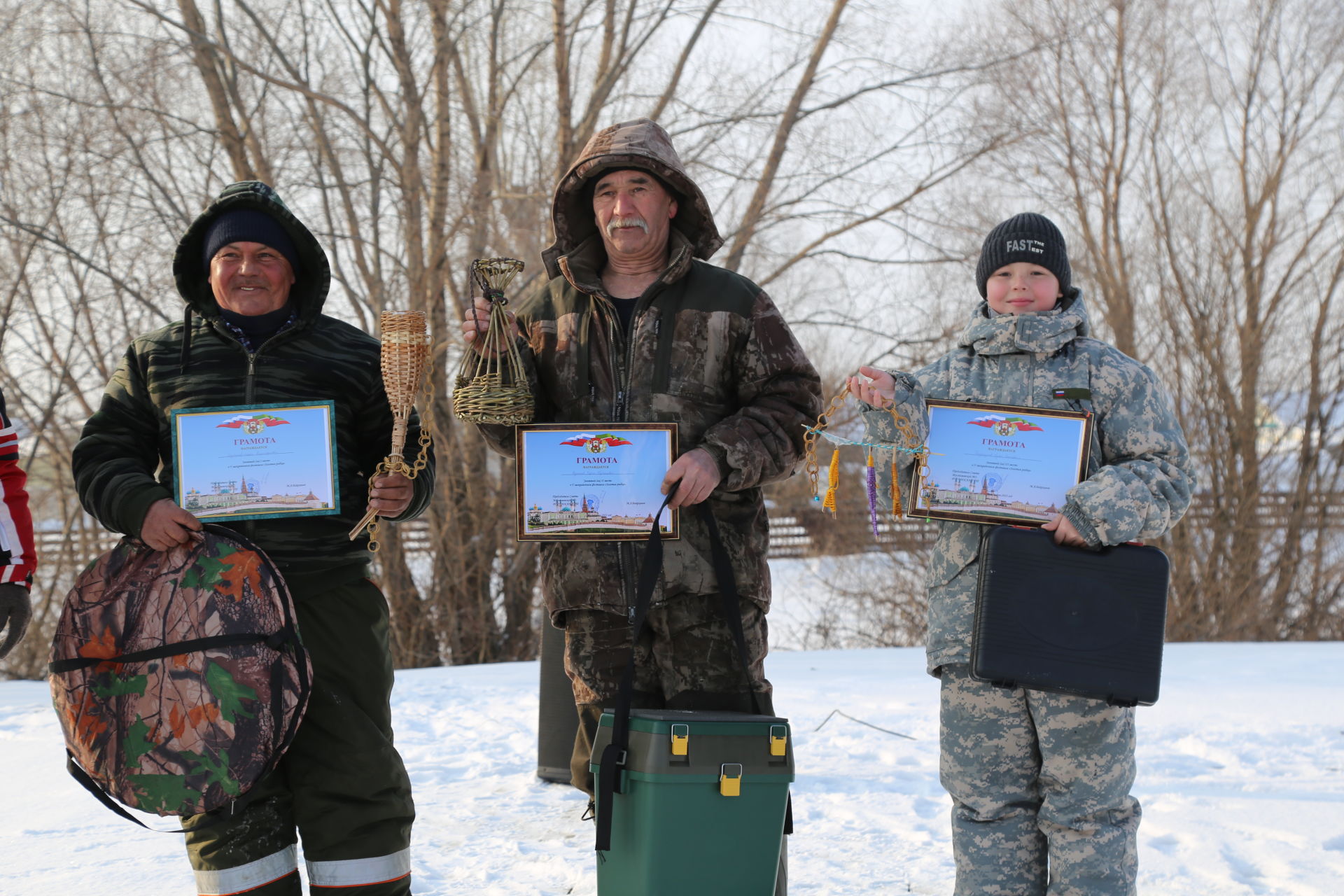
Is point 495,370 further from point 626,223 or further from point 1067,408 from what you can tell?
point 1067,408

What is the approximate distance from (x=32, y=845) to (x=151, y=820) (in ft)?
1.85

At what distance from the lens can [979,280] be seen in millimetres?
2873

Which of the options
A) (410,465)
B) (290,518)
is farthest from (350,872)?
(410,465)

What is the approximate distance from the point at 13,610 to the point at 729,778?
5.98 ft

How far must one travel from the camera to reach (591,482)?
2645 millimetres

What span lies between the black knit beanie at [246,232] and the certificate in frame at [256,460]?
45 cm

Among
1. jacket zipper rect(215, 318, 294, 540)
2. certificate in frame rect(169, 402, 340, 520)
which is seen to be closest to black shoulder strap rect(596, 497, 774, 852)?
certificate in frame rect(169, 402, 340, 520)

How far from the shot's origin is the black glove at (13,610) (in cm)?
269

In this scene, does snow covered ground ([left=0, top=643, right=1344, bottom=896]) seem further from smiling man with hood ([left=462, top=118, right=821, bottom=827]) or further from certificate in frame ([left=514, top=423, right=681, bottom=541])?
certificate in frame ([left=514, top=423, right=681, bottom=541])

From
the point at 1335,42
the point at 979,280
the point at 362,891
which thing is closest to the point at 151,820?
the point at 362,891

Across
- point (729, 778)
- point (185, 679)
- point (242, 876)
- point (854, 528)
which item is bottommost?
point (854, 528)

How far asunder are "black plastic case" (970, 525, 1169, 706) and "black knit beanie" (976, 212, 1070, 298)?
0.69m

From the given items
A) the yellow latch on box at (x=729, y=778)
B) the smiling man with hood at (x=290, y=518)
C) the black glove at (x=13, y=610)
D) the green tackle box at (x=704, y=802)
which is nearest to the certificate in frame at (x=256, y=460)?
the smiling man with hood at (x=290, y=518)

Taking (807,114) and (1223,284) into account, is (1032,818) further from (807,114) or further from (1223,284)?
(1223,284)
